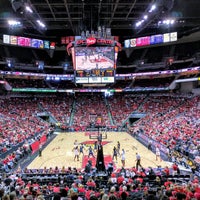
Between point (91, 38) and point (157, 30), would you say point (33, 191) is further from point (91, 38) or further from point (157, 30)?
point (157, 30)

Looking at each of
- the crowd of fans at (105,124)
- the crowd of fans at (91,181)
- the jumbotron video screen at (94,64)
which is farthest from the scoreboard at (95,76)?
the crowd of fans at (91,181)

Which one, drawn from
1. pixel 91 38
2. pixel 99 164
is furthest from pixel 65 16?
pixel 99 164

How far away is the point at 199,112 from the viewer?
28.9m

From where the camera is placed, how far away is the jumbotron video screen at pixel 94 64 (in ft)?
67.9

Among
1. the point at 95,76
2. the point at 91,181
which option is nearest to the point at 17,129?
the point at 95,76

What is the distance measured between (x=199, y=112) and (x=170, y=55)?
64.9ft

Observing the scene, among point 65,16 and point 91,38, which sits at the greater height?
point 65,16

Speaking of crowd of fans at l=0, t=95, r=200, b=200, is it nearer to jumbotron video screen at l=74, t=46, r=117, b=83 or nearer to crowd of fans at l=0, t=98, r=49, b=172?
crowd of fans at l=0, t=98, r=49, b=172

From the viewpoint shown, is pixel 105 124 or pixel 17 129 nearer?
pixel 17 129

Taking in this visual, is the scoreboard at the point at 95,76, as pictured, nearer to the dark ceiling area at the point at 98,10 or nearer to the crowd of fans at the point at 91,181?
the dark ceiling area at the point at 98,10

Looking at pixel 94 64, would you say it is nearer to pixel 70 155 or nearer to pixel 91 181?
pixel 70 155

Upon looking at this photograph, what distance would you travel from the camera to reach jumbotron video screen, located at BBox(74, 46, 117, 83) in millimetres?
20688

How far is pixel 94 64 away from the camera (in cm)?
2077

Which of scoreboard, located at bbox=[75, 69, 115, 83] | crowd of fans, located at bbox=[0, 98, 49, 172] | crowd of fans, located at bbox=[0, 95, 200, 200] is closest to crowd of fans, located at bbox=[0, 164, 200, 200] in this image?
crowd of fans, located at bbox=[0, 95, 200, 200]
